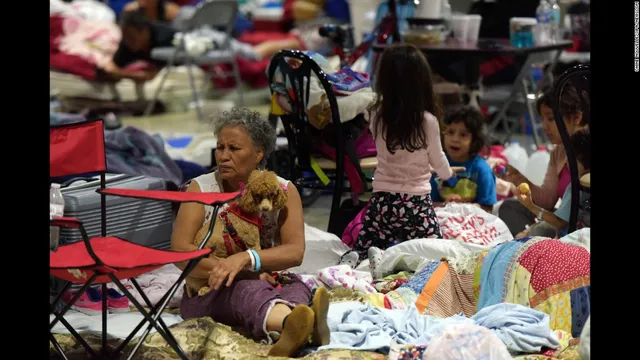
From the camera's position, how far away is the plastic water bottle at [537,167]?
5.88 metres

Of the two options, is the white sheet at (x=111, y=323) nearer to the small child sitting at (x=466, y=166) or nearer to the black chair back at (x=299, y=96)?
the black chair back at (x=299, y=96)

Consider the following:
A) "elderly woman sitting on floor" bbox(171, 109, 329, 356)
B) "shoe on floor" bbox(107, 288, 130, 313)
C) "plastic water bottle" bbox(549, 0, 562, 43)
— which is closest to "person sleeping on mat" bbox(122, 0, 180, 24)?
"plastic water bottle" bbox(549, 0, 562, 43)

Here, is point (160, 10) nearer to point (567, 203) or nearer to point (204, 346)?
point (567, 203)

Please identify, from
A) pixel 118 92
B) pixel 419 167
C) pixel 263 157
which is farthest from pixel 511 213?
pixel 118 92

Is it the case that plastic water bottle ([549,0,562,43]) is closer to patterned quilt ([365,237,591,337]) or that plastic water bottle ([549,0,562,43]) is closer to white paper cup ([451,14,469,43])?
white paper cup ([451,14,469,43])

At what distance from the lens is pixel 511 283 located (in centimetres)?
353

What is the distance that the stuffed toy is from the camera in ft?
11.3

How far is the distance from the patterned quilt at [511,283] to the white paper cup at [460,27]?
112 inches

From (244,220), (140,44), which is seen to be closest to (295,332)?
(244,220)

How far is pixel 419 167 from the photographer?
4363 millimetres

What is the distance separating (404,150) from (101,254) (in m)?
1.67
